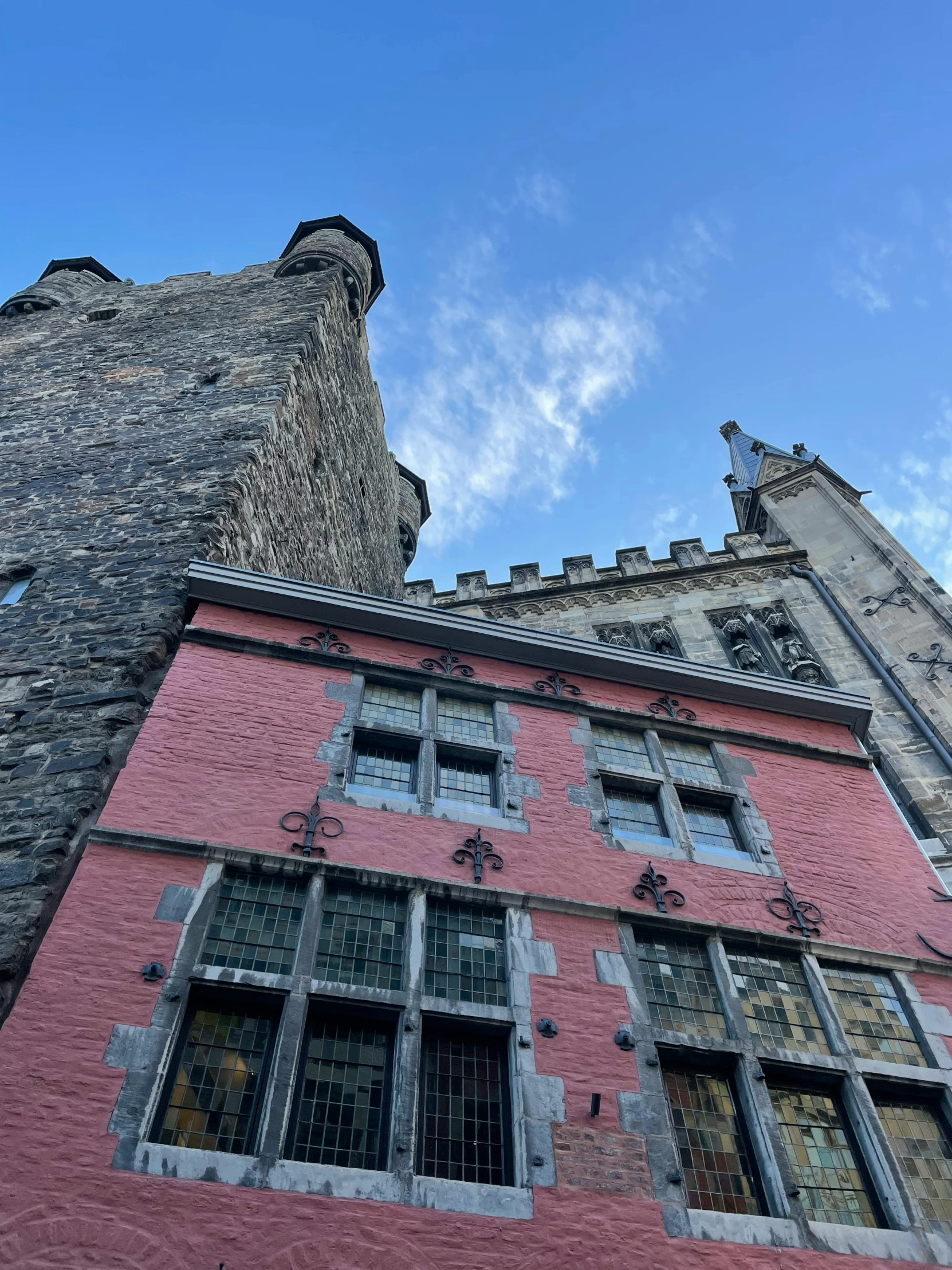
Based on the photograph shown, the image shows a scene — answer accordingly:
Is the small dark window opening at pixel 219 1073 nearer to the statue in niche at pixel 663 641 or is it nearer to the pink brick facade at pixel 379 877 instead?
the pink brick facade at pixel 379 877

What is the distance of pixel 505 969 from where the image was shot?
5.98 meters

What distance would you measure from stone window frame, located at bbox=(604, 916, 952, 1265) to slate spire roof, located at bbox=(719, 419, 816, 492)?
53.3 ft

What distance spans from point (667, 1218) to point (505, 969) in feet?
5.54

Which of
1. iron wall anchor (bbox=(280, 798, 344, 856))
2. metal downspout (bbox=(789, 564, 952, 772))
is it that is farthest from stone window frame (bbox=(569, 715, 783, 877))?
metal downspout (bbox=(789, 564, 952, 772))

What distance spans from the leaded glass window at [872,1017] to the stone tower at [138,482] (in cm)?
542

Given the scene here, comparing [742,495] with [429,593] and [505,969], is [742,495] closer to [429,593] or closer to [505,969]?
[429,593]

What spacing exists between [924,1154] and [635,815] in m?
3.06

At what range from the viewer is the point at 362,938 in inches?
235

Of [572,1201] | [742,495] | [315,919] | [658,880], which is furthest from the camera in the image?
[742,495]

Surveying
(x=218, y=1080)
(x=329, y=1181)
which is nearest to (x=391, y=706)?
(x=218, y=1080)

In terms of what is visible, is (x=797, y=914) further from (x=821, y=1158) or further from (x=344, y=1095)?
(x=344, y=1095)

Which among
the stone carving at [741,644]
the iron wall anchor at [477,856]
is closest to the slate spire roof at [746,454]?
the stone carving at [741,644]

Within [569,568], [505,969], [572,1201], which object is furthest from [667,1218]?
[569,568]

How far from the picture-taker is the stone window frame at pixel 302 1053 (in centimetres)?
458
